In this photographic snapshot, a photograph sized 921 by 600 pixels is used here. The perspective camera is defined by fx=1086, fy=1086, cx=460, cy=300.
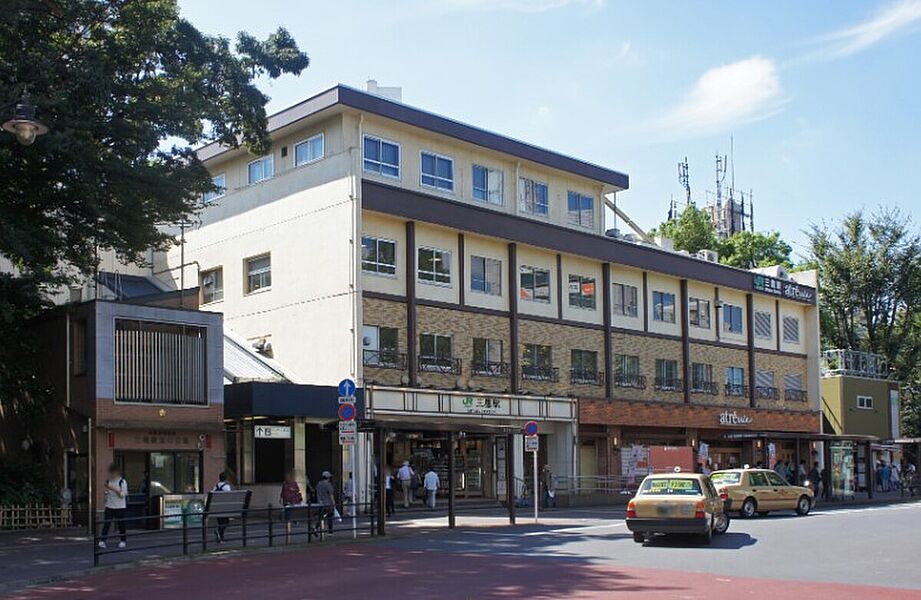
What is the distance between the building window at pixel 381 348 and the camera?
36031 millimetres

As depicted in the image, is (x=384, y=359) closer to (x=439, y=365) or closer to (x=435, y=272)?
(x=439, y=365)

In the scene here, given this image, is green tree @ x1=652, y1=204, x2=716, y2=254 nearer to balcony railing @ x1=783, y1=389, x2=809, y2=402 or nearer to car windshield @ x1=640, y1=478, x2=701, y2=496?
balcony railing @ x1=783, y1=389, x2=809, y2=402

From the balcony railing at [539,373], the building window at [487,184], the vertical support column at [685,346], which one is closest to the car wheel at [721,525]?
the balcony railing at [539,373]

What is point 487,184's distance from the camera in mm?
42094

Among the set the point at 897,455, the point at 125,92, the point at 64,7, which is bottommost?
the point at 897,455

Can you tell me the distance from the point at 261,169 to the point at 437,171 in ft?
22.4

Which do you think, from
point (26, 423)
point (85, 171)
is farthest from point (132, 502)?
point (85, 171)

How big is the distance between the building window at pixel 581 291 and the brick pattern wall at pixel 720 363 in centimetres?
734

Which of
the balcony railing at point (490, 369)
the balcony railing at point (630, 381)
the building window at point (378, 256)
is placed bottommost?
the balcony railing at point (630, 381)

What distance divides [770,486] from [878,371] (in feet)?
107

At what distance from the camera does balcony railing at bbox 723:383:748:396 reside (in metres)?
52.2

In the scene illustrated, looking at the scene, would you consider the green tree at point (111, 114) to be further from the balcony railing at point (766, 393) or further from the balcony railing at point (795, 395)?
the balcony railing at point (795, 395)

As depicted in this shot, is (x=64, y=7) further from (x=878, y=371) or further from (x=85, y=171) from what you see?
(x=878, y=371)

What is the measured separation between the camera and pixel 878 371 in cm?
6181
